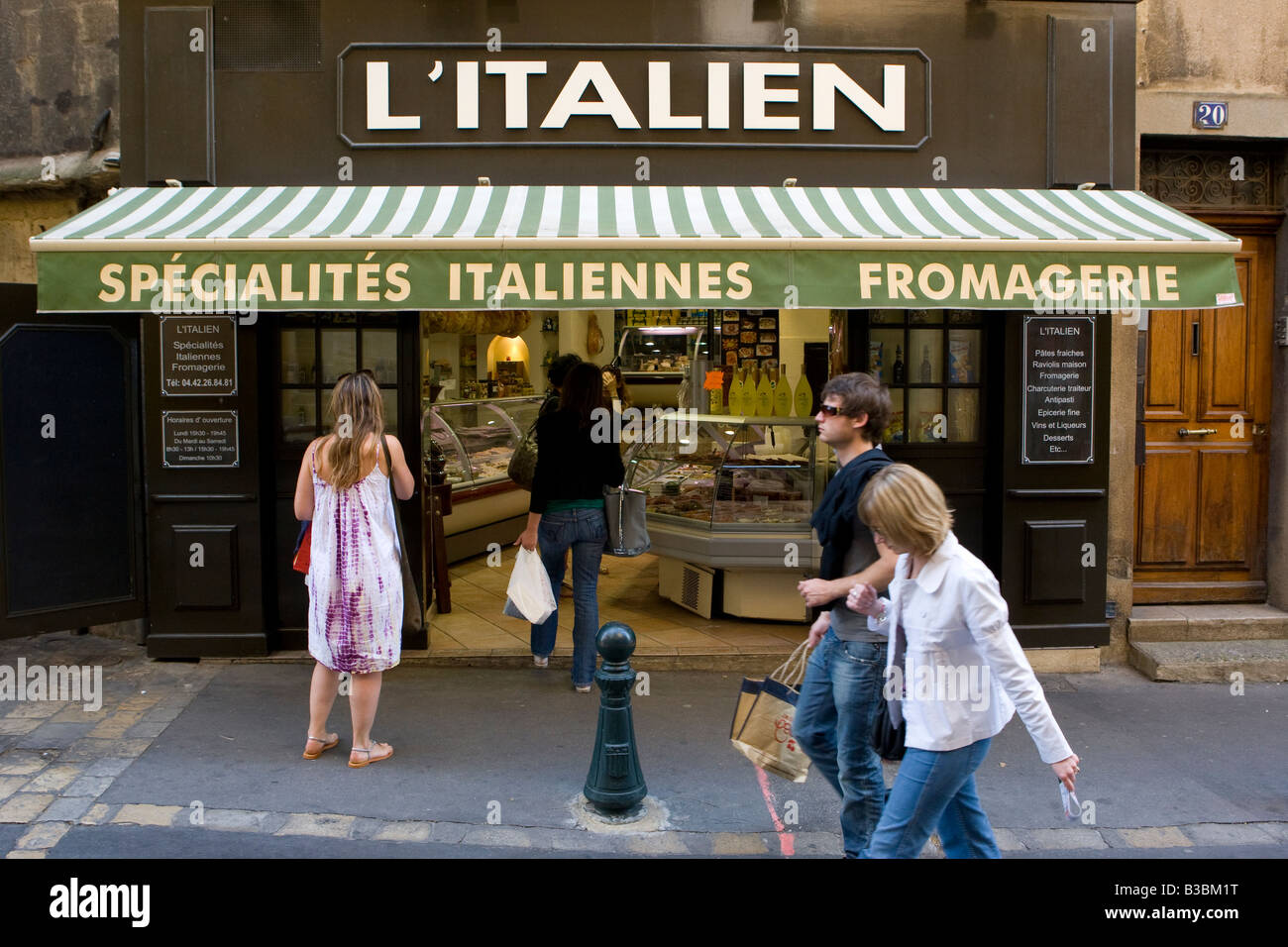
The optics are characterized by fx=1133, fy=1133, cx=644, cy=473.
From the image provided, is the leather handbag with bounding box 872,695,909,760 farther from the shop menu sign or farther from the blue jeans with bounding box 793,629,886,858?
the shop menu sign

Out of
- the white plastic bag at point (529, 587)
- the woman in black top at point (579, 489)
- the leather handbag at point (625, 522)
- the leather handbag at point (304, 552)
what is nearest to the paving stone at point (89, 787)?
the leather handbag at point (304, 552)

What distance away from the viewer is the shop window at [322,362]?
23.7ft

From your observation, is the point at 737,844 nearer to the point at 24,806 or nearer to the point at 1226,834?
the point at 1226,834

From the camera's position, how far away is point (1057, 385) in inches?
284

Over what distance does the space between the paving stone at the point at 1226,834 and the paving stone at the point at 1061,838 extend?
416 millimetres

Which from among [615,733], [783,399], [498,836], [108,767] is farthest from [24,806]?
[783,399]

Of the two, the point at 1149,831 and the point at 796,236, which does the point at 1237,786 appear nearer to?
the point at 1149,831

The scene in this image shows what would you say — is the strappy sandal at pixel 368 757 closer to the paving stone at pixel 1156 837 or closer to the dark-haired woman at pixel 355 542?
the dark-haired woman at pixel 355 542

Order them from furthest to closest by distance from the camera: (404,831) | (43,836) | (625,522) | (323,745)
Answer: (625,522), (323,745), (404,831), (43,836)

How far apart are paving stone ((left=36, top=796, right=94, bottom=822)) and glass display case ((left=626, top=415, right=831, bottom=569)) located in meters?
4.14

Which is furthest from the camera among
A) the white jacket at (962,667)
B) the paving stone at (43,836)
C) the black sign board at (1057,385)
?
the black sign board at (1057,385)

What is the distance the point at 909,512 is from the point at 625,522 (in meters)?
3.48

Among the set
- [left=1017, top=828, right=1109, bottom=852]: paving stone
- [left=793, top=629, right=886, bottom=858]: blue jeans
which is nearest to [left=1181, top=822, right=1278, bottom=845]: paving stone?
[left=1017, top=828, right=1109, bottom=852]: paving stone

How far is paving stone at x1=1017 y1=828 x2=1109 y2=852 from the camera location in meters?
4.82
